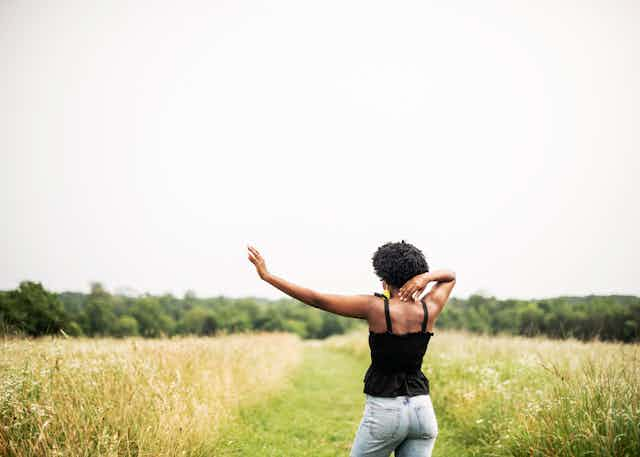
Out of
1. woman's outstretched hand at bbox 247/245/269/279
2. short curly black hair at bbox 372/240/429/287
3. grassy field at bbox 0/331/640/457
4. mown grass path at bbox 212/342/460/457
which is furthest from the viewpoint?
mown grass path at bbox 212/342/460/457

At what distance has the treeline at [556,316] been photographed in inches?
714

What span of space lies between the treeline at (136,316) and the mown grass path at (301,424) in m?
2.84

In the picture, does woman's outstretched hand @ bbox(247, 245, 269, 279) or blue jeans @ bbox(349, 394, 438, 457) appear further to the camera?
woman's outstretched hand @ bbox(247, 245, 269, 279)

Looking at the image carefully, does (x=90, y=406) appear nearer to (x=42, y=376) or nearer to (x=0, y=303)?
(x=42, y=376)

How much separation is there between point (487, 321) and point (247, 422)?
51.7 meters

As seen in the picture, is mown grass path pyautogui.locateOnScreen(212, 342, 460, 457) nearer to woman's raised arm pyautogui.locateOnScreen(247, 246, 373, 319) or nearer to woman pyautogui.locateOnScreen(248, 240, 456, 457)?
woman pyautogui.locateOnScreen(248, 240, 456, 457)

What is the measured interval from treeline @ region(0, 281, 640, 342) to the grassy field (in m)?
1.37

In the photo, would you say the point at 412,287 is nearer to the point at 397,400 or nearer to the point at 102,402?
the point at 397,400

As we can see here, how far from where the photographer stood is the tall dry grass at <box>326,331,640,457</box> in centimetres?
436

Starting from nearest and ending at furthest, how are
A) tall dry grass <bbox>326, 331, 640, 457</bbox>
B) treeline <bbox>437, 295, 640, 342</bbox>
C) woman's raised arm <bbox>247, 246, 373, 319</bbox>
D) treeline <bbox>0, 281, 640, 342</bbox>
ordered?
woman's raised arm <bbox>247, 246, 373, 319</bbox> → tall dry grass <bbox>326, 331, 640, 457</bbox> → treeline <bbox>0, 281, 640, 342</bbox> → treeline <bbox>437, 295, 640, 342</bbox>

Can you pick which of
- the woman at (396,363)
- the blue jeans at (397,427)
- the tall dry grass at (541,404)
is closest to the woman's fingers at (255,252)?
the woman at (396,363)

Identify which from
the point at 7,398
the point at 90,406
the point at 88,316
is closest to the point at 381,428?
the point at 90,406

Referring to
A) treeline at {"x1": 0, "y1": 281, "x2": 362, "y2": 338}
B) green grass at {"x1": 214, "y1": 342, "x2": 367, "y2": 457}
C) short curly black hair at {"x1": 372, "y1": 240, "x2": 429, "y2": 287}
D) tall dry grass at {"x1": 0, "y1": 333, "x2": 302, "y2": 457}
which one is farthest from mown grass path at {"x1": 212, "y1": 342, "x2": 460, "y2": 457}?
short curly black hair at {"x1": 372, "y1": 240, "x2": 429, "y2": 287}

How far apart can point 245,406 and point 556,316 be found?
32535mm
